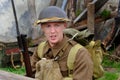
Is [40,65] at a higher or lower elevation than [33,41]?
higher

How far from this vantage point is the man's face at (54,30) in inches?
123

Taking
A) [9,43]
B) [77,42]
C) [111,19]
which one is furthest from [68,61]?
[111,19]

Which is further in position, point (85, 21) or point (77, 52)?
point (85, 21)

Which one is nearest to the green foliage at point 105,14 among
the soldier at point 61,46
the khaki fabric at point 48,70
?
the soldier at point 61,46

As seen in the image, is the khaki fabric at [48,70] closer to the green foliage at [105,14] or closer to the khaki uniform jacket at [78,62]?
the khaki uniform jacket at [78,62]

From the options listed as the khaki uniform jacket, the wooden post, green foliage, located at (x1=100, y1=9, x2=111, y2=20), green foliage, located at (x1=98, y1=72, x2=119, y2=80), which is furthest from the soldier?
green foliage, located at (x1=100, y1=9, x2=111, y2=20)

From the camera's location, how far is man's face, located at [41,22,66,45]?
3.13m

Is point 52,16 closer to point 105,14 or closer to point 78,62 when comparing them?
point 78,62

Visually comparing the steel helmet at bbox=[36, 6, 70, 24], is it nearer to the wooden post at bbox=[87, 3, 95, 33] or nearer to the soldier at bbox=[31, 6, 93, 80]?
the soldier at bbox=[31, 6, 93, 80]

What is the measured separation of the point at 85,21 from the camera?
26.7 ft

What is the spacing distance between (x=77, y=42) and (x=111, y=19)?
16.4 ft

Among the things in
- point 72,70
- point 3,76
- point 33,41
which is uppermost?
point 3,76

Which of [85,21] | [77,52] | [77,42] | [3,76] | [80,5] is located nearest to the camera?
[3,76]

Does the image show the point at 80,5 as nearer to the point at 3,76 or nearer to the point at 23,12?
the point at 23,12
